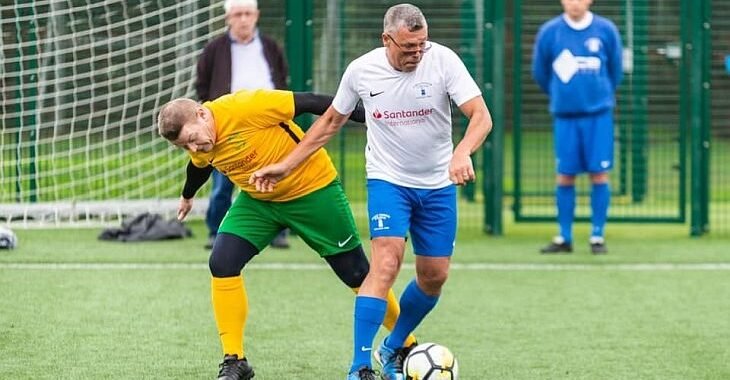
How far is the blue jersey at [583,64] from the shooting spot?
38.5ft

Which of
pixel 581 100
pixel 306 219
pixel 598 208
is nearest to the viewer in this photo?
pixel 306 219

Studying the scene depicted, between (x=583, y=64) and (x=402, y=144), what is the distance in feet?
17.9

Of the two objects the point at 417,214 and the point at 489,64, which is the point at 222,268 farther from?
the point at 489,64

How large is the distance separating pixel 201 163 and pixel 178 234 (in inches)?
228

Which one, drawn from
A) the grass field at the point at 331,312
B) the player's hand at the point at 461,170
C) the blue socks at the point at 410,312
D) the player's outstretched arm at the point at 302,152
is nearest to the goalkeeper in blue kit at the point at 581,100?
the grass field at the point at 331,312

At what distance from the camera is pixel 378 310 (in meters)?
6.48

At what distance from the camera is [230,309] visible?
6648mm

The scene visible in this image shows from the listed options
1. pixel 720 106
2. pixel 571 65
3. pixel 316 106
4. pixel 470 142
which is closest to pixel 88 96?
pixel 571 65

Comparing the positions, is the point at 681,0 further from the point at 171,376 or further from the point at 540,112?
the point at 171,376

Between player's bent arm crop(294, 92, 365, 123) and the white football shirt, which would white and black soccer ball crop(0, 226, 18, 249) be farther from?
the white football shirt

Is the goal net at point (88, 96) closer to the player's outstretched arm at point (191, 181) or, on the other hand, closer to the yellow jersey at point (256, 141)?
the player's outstretched arm at point (191, 181)

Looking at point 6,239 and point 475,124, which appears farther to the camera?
point 6,239

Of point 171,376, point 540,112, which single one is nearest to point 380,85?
point 171,376

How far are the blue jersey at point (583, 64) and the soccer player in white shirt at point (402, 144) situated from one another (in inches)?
204
